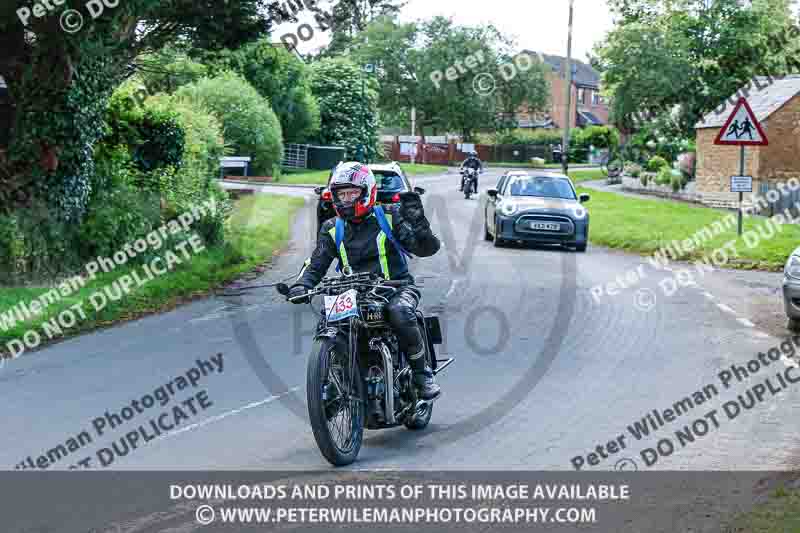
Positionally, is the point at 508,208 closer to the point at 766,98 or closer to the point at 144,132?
the point at 144,132

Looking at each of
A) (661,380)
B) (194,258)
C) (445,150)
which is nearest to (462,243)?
(194,258)

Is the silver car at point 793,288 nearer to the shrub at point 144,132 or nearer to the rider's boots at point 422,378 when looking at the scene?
the rider's boots at point 422,378

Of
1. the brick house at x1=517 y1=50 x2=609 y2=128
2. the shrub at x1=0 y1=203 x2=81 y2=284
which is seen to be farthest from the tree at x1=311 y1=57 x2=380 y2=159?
the shrub at x1=0 y1=203 x2=81 y2=284

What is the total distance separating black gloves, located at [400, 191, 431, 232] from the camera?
743 centimetres

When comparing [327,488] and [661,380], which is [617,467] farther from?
[661,380]

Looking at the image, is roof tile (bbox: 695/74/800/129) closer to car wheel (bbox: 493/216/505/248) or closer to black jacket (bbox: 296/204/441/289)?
car wheel (bbox: 493/216/505/248)

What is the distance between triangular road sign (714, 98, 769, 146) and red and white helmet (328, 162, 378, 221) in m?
15.8

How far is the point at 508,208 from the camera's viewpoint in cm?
2352

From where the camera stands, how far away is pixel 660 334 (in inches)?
505

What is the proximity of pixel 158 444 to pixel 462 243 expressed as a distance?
17.6m

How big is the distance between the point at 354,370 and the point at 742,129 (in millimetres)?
16610

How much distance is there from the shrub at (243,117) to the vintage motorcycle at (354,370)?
35907 mm

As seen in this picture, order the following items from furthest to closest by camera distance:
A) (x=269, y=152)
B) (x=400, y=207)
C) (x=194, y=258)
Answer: (x=269, y=152) → (x=194, y=258) → (x=400, y=207)

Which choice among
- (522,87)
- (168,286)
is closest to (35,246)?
(168,286)
